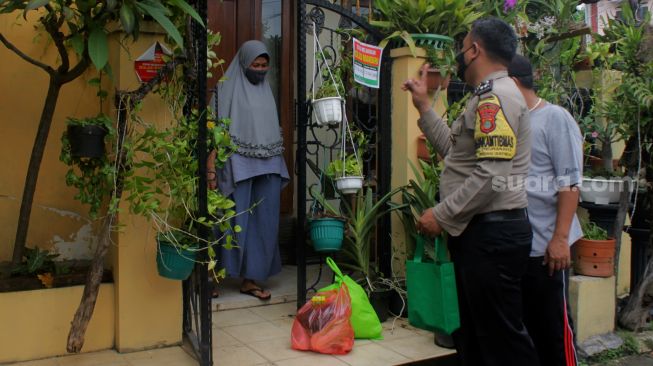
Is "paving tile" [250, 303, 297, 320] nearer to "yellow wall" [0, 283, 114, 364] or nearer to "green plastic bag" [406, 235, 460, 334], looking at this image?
"yellow wall" [0, 283, 114, 364]

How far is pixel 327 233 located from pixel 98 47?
7.11 ft

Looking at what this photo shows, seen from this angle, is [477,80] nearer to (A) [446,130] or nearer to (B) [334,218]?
(A) [446,130]

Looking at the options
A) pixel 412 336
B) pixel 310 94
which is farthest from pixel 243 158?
pixel 412 336

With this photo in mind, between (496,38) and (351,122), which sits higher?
(496,38)

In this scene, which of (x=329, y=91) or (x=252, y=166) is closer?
(x=329, y=91)

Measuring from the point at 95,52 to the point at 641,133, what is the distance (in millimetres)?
4227

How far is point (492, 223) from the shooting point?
9.23ft

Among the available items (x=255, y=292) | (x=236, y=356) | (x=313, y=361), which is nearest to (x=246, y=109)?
(x=255, y=292)

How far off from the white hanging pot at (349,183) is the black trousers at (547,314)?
1.65 m

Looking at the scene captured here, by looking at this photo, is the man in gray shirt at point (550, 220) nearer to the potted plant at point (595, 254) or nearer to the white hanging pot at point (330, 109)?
the white hanging pot at point (330, 109)

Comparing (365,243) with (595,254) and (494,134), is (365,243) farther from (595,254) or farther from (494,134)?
(494,134)

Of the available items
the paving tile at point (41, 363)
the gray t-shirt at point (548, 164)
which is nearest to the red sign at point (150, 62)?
the paving tile at point (41, 363)

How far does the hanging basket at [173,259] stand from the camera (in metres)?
3.42

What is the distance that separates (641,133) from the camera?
4992 millimetres
